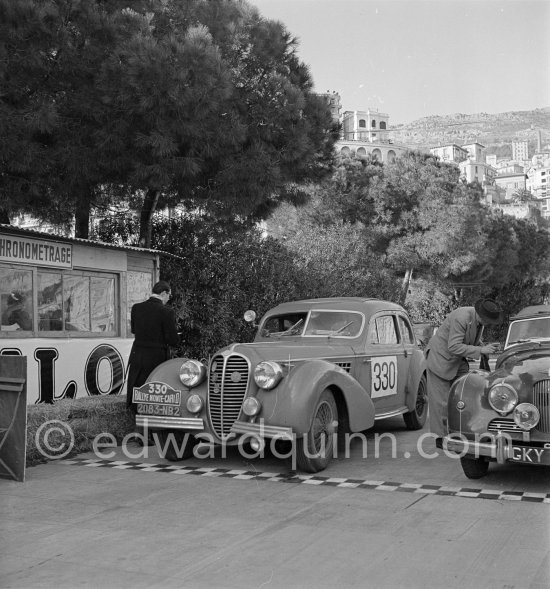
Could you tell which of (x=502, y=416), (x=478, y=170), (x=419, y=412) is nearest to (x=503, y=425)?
(x=502, y=416)

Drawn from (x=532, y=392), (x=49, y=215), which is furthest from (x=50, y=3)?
(x=532, y=392)

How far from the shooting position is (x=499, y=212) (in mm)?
44969

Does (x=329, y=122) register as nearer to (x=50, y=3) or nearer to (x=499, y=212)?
(x=50, y=3)

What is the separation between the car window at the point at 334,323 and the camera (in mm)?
8422

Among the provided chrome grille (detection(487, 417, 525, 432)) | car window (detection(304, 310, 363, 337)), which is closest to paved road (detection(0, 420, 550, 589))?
chrome grille (detection(487, 417, 525, 432))

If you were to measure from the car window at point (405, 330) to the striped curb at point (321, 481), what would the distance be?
3563mm

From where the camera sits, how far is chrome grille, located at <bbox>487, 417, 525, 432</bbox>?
5.80 meters

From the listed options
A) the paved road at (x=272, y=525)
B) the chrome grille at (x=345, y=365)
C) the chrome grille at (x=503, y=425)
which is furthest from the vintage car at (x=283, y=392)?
the chrome grille at (x=503, y=425)

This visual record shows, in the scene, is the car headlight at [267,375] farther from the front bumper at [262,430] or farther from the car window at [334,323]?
the car window at [334,323]

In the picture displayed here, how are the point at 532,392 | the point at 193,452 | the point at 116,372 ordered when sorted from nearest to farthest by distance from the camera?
the point at 532,392, the point at 193,452, the point at 116,372

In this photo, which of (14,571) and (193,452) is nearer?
(14,571)

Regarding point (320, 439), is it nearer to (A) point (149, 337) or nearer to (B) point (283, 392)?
(B) point (283, 392)

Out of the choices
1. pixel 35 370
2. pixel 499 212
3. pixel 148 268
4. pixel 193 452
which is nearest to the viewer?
pixel 193 452

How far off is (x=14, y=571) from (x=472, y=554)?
269cm
